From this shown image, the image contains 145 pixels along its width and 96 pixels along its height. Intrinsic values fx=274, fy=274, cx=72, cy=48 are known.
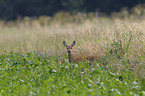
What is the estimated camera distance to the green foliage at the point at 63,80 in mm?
5523

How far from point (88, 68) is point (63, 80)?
119 cm

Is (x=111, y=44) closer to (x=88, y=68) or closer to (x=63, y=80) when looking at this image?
(x=88, y=68)

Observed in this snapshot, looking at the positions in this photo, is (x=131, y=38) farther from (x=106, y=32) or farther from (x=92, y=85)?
(x=92, y=85)

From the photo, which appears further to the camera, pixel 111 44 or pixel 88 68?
pixel 111 44

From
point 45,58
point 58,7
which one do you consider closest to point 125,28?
point 45,58

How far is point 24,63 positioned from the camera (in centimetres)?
877

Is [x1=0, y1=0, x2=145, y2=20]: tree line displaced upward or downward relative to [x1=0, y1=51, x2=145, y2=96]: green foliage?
upward

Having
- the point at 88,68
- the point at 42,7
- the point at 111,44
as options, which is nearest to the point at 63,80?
the point at 88,68

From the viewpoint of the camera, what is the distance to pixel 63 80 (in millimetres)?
6348

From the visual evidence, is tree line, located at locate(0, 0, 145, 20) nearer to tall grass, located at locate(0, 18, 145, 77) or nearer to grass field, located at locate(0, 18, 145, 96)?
tall grass, located at locate(0, 18, 145, 77)

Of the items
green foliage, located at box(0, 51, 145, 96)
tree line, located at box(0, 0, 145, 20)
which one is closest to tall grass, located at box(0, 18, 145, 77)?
green foliage, located at box(0, 51, 145, 96)

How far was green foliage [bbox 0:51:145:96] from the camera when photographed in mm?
5523

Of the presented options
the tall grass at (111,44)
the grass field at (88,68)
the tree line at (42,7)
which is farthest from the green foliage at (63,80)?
the tree line at (42,7)

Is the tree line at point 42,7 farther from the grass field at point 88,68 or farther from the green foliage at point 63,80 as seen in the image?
the green foliage at point 63,80
